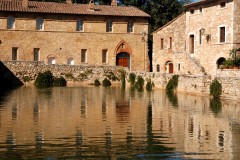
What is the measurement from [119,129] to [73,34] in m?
32.0

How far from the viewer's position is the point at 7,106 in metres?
23.4

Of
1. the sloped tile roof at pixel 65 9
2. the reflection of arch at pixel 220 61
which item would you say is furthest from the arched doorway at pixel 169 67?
the reflection of arch at pixel 220 61

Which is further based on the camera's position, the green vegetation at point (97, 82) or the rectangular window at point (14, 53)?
the rectangular window at point (14, 53)

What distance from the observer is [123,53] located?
49062 millimetres

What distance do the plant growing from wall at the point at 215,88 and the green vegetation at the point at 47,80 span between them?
1632 centimetres

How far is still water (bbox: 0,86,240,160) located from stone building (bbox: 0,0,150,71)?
20.8 metres

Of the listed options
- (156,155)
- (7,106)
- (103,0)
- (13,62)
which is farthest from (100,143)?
(103,0)

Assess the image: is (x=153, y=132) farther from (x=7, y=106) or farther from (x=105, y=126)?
(x=7, y=106)

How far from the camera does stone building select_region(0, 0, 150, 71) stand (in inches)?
1820

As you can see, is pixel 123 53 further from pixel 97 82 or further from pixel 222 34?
pixel 222 34

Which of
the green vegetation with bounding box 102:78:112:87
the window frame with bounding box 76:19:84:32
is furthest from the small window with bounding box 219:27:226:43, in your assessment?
the window frame with bounding box 76:19:84:32

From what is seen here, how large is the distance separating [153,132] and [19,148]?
4.81 meters

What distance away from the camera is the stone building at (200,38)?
3597 cm

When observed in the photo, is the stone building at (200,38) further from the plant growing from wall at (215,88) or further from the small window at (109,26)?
the plant growing from wall at (215,88)
